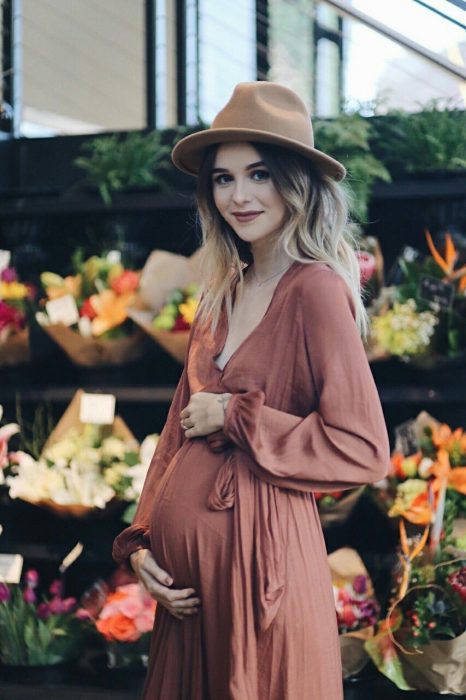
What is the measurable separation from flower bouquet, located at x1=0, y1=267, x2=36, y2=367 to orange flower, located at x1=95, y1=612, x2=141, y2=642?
0.94 m

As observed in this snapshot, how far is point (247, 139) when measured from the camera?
1.78 metres

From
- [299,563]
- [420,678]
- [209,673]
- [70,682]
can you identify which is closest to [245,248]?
[299,563]

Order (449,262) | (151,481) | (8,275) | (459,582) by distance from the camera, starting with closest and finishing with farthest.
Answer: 1. (151,481)
2. (459,582)
3. (449,262)
4. (8,275)

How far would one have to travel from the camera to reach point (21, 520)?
11.7 feet

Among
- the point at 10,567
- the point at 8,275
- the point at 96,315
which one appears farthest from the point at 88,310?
the point at 10,567

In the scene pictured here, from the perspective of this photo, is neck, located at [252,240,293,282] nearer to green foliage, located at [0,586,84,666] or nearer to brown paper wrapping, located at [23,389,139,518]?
brown paper wrapping, located at [23,389,139,518]

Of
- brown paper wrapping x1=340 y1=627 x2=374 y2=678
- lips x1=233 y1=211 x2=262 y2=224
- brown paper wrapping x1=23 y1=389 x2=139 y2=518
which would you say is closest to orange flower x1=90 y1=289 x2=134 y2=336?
brown paper wrapping x1=23 y1=389 x2=139 y2=518

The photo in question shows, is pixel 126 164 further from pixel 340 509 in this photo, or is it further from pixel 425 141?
pixel 340 509

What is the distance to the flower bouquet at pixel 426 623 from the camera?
9.39ft

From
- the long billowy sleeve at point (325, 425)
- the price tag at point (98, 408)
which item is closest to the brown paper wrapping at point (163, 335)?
the price tag at point (98, 408)

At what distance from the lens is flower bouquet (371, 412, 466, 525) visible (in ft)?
9.81

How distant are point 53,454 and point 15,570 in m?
0.39

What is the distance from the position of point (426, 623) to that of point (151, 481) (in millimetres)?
1263

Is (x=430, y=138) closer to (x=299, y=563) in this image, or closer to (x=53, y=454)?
(x=53, y=454)
